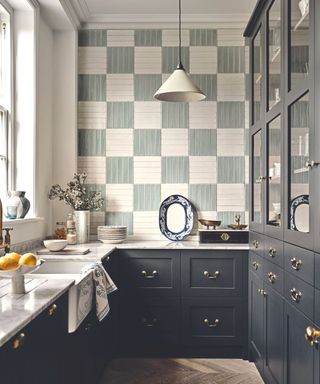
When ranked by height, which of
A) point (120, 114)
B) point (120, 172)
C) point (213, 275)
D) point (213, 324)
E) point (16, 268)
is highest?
point (120, 114)

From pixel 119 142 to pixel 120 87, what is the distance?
0.47m

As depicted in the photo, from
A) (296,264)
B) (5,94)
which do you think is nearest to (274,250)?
(296,264)

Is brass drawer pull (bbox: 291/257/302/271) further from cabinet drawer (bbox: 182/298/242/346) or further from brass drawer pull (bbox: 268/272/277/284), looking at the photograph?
cabinet drawer (bbox: 182/298/242/346)

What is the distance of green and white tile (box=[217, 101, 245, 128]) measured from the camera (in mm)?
3961

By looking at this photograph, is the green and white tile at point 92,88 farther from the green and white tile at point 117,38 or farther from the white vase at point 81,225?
the white vase at point 81,225

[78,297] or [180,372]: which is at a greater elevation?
[78,297]

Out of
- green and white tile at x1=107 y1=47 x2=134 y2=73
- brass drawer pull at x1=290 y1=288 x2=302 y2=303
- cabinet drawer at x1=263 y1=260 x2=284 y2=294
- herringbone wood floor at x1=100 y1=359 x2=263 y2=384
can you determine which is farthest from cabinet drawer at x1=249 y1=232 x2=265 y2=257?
green and white tile at x1=107 y1=47 x2=134 y2=73

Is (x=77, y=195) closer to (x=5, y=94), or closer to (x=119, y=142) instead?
(x=119, y=142)

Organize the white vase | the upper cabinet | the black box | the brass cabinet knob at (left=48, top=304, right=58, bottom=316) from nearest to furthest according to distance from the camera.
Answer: the brass cabinet knob at (left=48, top=304, right=58, bottom=316) → the upper cabinet → the black box → the white vase

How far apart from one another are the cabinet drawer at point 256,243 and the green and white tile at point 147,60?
166 cm

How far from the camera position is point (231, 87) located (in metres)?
3.96

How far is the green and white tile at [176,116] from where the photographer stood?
3.97 meters

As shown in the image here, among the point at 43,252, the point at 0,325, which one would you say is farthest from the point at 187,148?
the point at 0,325

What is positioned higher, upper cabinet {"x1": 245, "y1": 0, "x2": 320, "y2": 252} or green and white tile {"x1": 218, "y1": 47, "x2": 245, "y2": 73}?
green and white tile {"x1": 218, "y1": 47, "x2": 245, "y2": 73}
